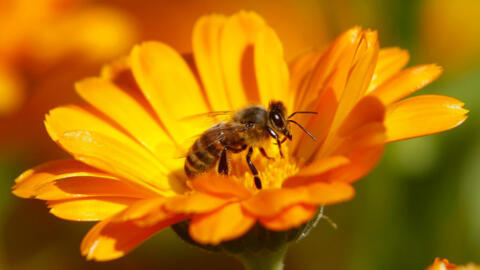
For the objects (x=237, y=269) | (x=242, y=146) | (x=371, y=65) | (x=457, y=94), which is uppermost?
(x=371, y=65)

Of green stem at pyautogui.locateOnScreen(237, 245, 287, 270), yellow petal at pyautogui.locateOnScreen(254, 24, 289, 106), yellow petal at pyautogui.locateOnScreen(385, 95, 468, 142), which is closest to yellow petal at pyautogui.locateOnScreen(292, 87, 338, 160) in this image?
yellow petal at pyautogui.locateOnScreen(254, 24, 289, 106)

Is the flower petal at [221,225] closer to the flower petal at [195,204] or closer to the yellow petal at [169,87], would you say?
the flower petal at [195,204]

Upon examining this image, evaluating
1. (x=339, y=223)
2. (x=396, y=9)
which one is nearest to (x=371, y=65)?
(x=396, y=9)

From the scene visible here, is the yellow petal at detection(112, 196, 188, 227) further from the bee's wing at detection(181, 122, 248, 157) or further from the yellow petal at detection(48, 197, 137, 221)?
the bee's wing at detection(181, 122, 248, 157)

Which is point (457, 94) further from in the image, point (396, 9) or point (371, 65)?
point (371, 65)

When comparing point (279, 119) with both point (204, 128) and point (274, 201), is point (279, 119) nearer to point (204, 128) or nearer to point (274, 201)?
point (204, 128)

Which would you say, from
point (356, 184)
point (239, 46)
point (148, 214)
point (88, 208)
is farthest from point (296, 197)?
point (356, 184)
